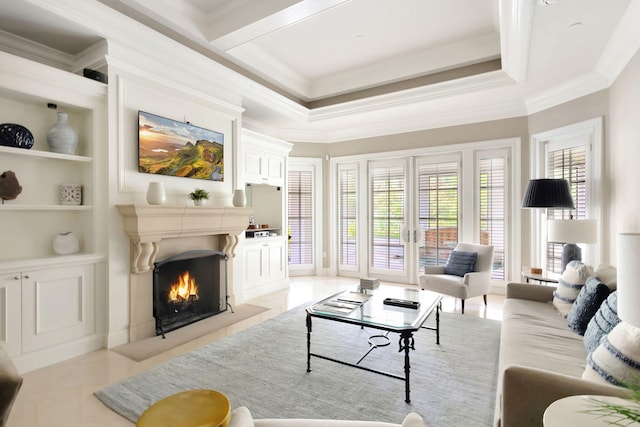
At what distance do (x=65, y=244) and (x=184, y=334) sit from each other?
4.65 ft

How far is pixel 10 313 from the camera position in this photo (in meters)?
2.60

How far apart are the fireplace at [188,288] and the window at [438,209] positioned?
336cm

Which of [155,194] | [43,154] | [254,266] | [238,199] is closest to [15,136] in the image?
[43,154]

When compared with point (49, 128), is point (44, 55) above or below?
above

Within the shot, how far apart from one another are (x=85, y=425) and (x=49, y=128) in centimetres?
260

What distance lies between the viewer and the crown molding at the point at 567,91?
3754mm

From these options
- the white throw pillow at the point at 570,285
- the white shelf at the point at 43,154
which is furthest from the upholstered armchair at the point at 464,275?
the white shelf at the point at 43,154

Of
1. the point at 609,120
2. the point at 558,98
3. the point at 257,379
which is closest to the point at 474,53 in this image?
the point at 558,98

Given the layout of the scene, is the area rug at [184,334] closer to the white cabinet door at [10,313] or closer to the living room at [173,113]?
the living room at [173,113]

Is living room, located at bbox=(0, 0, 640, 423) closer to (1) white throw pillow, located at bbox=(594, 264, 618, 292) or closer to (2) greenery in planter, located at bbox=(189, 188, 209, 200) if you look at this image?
(2) greenery in planter, located at bbox=(189, 188, 209, 200)

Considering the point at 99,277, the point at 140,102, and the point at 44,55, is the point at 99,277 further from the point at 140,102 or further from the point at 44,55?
the point at 44,55

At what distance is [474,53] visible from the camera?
426 centimetres

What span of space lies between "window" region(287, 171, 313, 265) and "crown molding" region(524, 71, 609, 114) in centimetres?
380

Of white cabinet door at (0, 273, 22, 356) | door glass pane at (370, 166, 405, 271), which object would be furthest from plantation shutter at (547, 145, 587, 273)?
white cabinet door at (0, 273, 22, 356)
